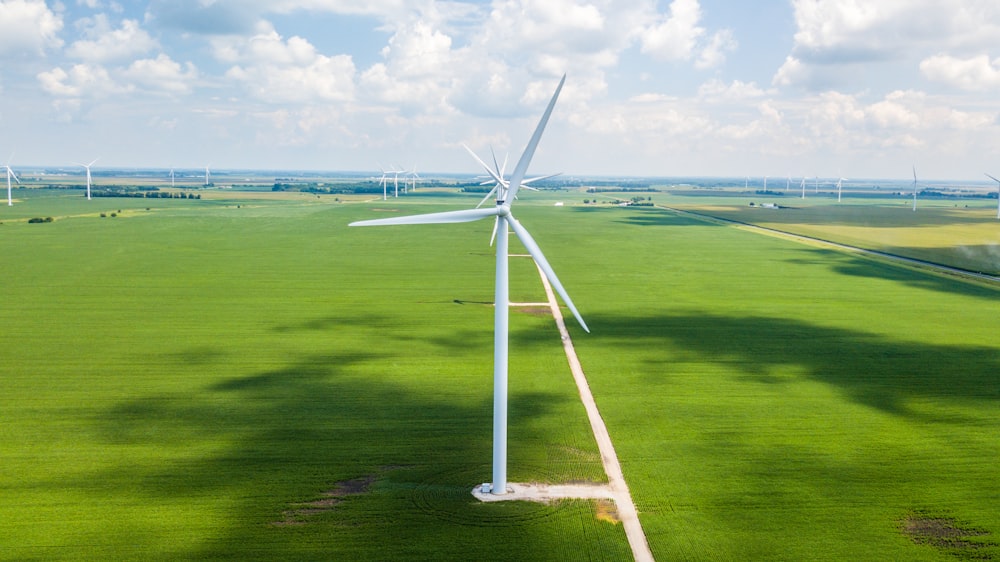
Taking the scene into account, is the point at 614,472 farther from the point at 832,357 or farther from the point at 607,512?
the point at 832,357

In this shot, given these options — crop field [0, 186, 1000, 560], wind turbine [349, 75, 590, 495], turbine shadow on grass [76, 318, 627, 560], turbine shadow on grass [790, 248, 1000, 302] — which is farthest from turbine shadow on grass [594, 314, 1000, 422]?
turbine shadow on grass [790, 248, 1000, 302]

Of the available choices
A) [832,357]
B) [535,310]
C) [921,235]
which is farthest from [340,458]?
[921,235]

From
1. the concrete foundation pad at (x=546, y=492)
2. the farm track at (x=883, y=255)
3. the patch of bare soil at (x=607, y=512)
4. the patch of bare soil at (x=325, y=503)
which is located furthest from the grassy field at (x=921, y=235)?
the patch of bare soil at (x=325, y=503)

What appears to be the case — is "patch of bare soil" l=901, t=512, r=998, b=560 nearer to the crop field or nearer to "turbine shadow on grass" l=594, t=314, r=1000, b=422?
the crop field

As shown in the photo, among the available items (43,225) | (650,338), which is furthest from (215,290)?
(43,225)

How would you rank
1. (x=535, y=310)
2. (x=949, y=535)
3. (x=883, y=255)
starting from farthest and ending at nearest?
(x=883, y=255) → (x=535, y=310) → (x=949, y=535)

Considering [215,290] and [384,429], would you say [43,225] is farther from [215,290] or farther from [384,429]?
[384,429]
